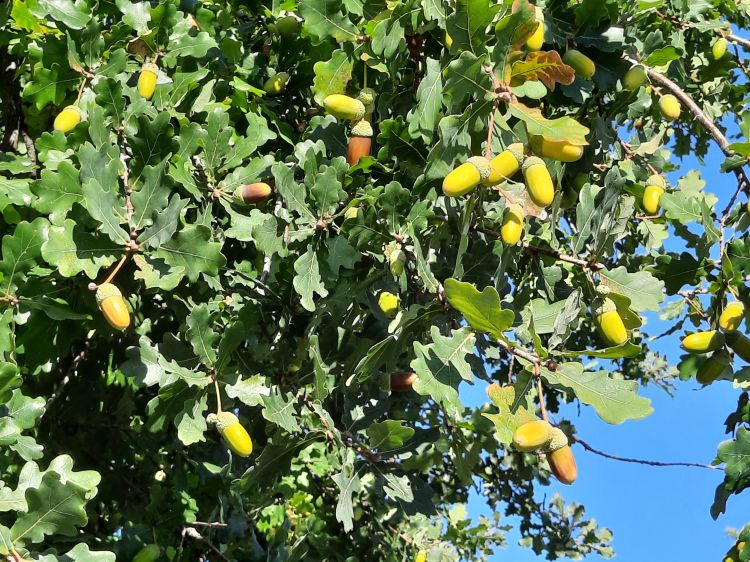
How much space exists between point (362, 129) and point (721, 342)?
47.4 inches

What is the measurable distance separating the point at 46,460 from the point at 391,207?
152cm

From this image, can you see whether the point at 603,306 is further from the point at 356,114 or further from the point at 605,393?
the point at 356,114

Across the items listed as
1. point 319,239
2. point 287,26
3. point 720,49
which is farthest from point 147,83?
point 720,49

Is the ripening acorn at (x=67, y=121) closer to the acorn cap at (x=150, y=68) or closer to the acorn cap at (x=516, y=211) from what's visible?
the acorn cap at (x=150, y=68)

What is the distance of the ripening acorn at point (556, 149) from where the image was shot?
75.4 inches

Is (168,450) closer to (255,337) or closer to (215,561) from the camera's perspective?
(215,561)

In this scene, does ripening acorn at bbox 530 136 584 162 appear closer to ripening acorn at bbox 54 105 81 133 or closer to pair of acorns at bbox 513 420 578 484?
pair of acorns at bbox 513 420 578 484

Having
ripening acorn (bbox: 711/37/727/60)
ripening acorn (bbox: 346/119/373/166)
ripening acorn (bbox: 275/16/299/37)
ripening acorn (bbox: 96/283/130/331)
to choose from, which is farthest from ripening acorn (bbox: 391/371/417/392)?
ripening acorn (bbox: 711/37/727/60)

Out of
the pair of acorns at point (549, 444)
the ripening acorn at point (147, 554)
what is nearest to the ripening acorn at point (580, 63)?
the pair of acorns at point (549, 444)

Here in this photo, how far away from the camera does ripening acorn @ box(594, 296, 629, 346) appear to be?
2.01 m

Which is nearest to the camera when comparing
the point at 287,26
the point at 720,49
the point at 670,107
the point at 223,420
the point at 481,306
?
the point at 481,306

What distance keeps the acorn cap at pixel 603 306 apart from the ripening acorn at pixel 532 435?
0.40 m

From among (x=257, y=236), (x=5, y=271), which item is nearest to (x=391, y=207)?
(x=257, y=236)

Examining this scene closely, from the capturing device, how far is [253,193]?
8.20 ft
